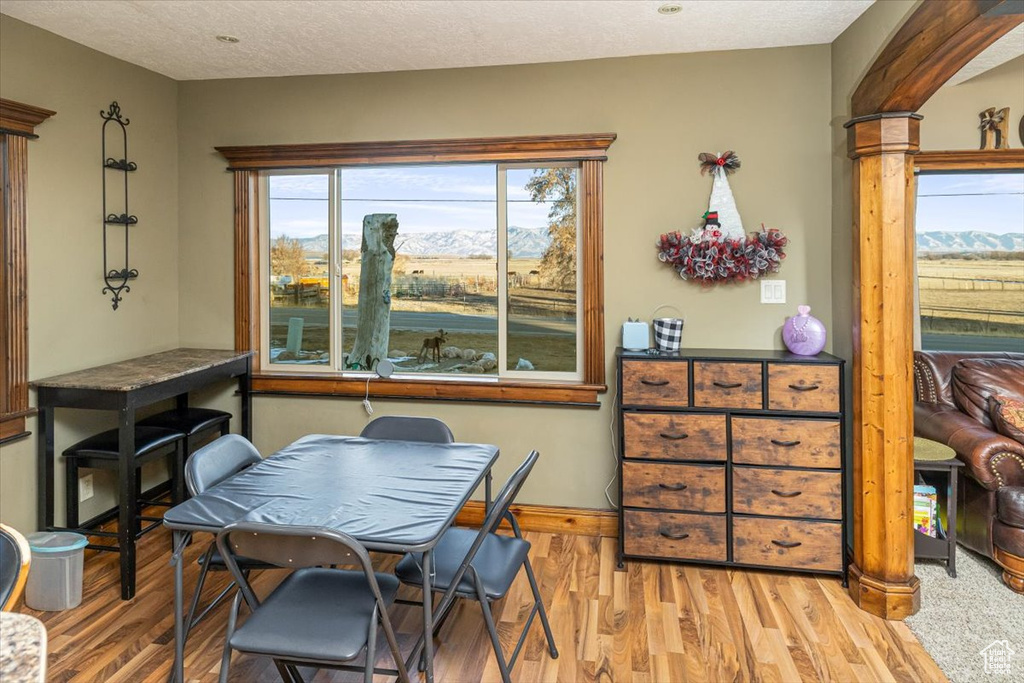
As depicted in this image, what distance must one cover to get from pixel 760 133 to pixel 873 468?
175 cm

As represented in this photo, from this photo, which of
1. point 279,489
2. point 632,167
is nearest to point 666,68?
→ point 632,167

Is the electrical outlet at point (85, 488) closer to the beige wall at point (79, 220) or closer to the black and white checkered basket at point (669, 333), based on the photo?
the beige wall at point (79, 220)

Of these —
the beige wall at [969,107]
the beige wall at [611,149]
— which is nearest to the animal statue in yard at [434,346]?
the beige wall at [611,149]

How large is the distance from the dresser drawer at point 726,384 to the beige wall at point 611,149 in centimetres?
41

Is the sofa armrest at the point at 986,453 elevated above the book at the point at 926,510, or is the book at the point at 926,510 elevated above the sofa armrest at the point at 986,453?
the sofa armrest at the point at 986,453

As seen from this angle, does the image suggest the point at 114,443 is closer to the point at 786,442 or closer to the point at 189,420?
the point at 189,420

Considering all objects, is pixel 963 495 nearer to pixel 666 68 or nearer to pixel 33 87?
pixel 666 68

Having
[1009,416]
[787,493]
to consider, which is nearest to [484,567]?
[787,493]

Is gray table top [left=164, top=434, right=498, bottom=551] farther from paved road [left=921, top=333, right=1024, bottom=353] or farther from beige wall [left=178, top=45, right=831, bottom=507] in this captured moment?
paved road [left=921, top=333, right=1024, bottom=353]

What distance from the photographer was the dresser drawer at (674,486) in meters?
3.24

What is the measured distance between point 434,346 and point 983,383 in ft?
9.97

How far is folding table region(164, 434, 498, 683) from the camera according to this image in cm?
202

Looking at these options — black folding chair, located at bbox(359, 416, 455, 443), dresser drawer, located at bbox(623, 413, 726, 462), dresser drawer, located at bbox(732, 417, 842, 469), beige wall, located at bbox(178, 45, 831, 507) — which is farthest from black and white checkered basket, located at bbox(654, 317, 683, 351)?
black folding chair, located at bbox(359, 416, 455, 443)

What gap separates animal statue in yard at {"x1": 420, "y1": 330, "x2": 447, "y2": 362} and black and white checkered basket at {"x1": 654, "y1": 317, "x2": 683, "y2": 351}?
4.23 ft
